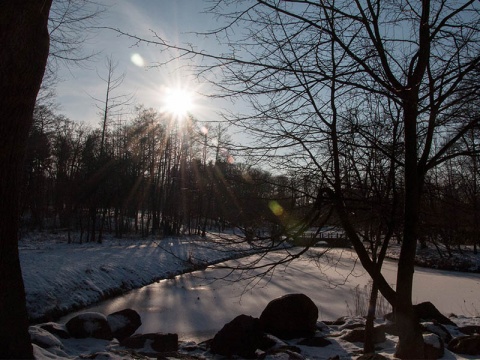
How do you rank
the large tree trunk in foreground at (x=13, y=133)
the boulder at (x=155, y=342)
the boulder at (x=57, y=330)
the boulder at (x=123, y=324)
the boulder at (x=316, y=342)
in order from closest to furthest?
the large tree trunk in foreground at (x=13, y=133) → the boulder at (x=155, y=342) → the boulder at (x=57, y=330) → the boulder at (x=316, y=342) → the boulder at (x=123, y=324)

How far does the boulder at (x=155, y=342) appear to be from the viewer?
311 inches

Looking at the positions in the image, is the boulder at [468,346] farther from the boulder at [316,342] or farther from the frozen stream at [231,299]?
the frozen stream at [231,299]

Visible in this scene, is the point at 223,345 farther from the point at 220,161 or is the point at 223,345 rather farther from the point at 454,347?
the point at 220,161

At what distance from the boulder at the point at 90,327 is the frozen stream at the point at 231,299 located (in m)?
2.09

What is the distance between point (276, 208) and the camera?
15.3 feet

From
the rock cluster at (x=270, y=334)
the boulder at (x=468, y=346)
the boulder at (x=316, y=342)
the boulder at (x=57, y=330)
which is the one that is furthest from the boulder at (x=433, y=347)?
the boulder at (x=57, y=330)

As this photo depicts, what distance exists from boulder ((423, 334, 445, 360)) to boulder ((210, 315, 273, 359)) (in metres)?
2.98

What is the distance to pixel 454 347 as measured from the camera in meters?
7.39

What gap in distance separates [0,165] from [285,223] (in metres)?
2.86

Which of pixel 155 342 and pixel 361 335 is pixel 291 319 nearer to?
pixel 361 335

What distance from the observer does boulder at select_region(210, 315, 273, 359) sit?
7.75 meters

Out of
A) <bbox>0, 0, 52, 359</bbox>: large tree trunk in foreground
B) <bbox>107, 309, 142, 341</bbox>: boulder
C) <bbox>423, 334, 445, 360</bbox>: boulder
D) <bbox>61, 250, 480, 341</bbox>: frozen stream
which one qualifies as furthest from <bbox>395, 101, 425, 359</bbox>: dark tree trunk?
<bbox>107, 309, 142, 341</bbox>: boulder

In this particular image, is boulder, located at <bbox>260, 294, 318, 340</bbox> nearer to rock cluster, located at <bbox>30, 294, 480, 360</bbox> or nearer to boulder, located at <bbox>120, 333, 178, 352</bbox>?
rock cluster, located at <bbox>30, 294, 480, 360</bbox>

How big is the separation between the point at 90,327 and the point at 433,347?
19.8 ft
